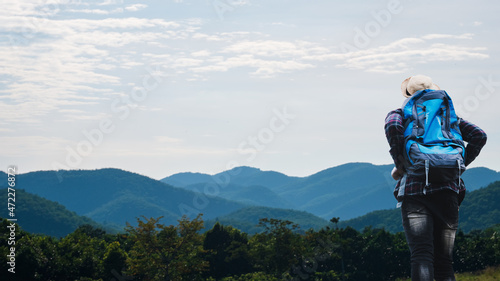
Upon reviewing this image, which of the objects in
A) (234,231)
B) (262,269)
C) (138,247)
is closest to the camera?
(138,247)

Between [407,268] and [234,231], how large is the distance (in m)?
17.9

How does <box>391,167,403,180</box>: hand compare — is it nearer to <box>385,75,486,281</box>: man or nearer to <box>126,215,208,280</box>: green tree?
<box>385,75,486,281</box>: man

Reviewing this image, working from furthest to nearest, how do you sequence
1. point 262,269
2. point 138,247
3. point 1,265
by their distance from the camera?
point 262,269 < point 138,247 < point 1,265

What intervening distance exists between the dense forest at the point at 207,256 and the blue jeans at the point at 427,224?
102 feet

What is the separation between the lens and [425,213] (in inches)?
163

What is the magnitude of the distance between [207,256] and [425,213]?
138ft

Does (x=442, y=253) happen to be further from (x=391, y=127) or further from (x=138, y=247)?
(x=138, y=247)

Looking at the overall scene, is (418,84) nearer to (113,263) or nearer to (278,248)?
(278,248)

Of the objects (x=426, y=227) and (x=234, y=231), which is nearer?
(x=426, y=227)

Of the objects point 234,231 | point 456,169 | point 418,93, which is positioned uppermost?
point 234,231

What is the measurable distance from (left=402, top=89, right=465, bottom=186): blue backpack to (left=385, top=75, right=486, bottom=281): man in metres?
0.07

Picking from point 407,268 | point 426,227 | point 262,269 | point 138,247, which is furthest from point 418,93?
point 407,268

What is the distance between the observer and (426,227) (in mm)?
4117

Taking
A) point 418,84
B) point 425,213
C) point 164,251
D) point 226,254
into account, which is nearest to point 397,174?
point 425,213
